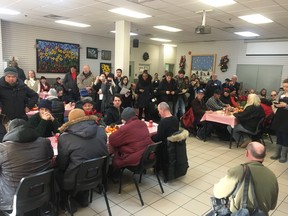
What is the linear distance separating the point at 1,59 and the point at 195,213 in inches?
324

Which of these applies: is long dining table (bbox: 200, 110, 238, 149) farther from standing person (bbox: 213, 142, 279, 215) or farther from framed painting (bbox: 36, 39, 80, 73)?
framed painting (bbox: 36, 39, 80, 73)

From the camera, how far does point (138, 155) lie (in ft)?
9.74

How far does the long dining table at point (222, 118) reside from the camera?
204 inches

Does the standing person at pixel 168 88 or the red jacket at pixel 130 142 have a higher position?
the standing person at pixel 168 88

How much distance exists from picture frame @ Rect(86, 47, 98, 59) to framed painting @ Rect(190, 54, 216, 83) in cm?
475

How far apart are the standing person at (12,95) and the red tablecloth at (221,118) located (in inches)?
150

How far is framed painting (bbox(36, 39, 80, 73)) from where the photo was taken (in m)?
9.30

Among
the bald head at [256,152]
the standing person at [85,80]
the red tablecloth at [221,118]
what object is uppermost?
the standing person at [85,80]

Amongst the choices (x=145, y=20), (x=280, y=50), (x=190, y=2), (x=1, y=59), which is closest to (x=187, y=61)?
(x=280, y=50)

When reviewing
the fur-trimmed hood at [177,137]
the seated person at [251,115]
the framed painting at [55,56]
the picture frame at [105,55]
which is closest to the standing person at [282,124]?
the seated person at [251,115]

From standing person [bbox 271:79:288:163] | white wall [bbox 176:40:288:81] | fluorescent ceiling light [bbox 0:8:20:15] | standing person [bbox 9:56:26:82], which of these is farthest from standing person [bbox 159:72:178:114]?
white wall [bbox 176:40:288:81]

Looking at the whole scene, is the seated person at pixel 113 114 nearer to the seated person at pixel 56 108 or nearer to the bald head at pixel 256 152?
the seated person at pixel 56 108

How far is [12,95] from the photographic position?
3463 millimetres

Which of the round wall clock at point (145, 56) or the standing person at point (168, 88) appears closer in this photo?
the standing person at point (168, 88)
